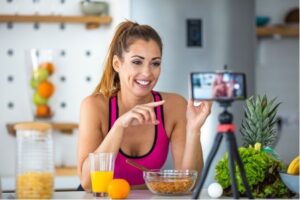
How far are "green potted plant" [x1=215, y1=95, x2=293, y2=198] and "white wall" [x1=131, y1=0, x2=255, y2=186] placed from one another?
1.76 m

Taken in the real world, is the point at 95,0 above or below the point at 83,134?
above

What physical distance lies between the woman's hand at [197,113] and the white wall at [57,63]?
7.22 ft

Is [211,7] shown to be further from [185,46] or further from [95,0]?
[95,0]

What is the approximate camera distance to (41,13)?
4.78 meters

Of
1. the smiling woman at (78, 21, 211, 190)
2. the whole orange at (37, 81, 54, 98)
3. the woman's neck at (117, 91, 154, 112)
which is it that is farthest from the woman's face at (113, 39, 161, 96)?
the whole orange at (37, 81, 54, 98)

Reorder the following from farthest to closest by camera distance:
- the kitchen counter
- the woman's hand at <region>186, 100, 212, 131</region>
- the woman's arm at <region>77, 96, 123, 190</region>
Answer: the woman's hand at <region>186, 100, 212, 131</region> < the woman's arm at <region>77, 96, 123, 190</region> < the kitchen counter

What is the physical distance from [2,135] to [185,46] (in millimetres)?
1457

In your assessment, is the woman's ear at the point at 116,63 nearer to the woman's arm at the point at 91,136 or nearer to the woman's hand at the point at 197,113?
the woman's arm at the point at 91,136

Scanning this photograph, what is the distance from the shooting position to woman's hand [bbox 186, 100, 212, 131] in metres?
2.58

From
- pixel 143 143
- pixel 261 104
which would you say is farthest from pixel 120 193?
pixel 143 143

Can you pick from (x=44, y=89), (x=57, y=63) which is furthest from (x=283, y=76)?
(x=44, y=89)

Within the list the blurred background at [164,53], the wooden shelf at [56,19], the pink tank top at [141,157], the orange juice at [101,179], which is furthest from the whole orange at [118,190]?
the wooden shelf at [56,19]

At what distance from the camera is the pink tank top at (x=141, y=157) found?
8.98 ft

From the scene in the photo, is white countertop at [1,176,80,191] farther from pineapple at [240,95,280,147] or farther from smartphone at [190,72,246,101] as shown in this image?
smartphone at [190,72,246,101]
